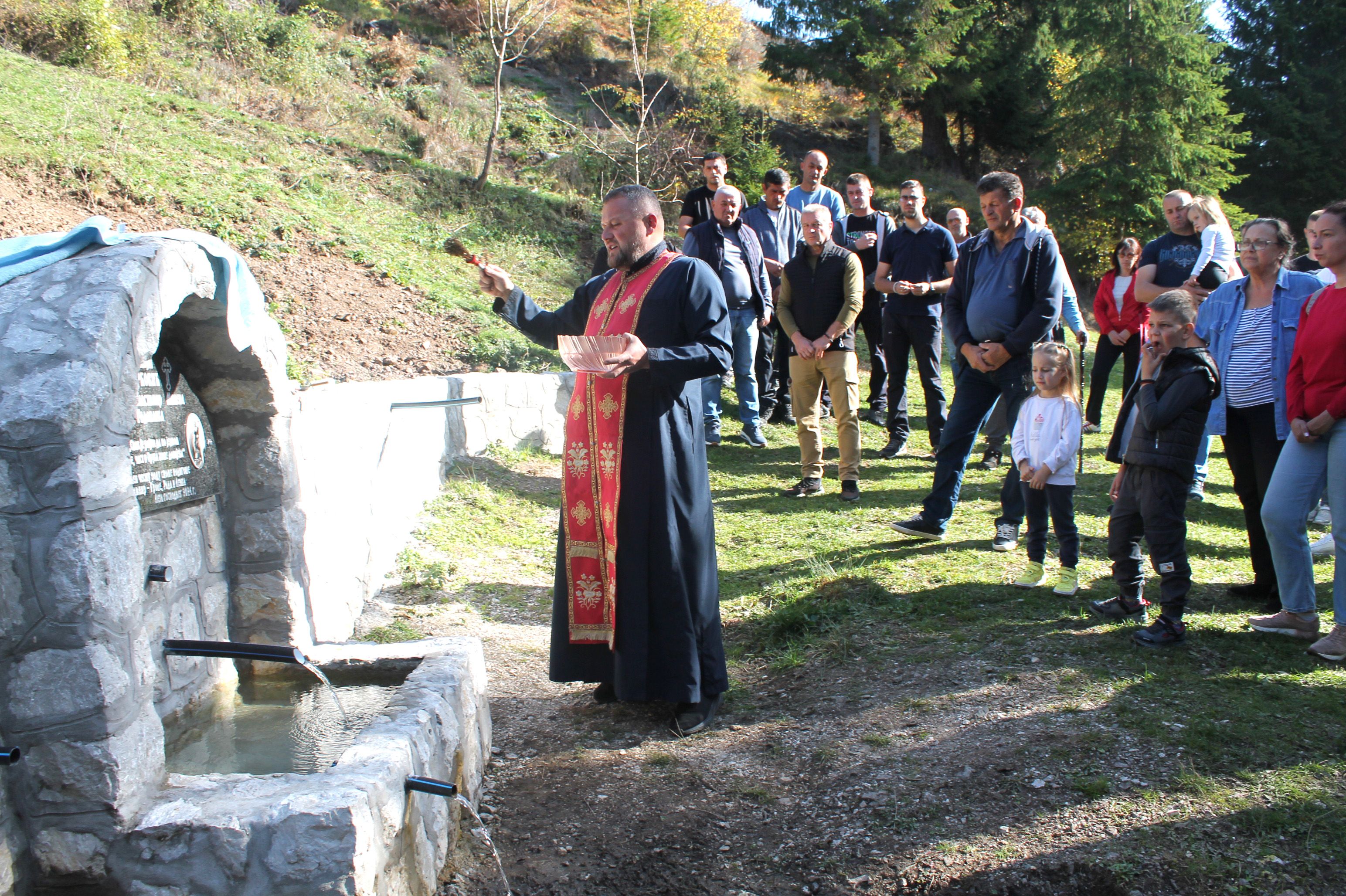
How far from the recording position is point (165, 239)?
2.89 m

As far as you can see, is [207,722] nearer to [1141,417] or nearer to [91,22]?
[1141,417]

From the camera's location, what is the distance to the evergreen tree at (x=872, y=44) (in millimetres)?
21078

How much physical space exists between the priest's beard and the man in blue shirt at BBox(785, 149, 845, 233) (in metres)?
4.91

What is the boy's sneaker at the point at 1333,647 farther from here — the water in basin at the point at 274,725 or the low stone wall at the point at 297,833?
the water in basin at the point at 274,725

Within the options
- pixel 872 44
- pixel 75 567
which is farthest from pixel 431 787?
pixel 872 44

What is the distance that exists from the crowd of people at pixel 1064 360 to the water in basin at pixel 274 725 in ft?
10.5

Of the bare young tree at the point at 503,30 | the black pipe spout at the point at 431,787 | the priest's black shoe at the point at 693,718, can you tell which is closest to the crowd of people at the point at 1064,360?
the priest's black shoe at the point at 693,718

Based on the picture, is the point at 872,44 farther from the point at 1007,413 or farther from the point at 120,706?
the point at 120,706

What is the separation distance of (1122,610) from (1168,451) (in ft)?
2.60

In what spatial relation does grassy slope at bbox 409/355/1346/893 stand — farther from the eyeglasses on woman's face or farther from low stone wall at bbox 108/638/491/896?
the eyeglasses on woman's face

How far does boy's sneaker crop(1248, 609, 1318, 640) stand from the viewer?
156 inches

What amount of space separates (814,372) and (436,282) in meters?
4.95

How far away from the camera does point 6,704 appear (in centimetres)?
237

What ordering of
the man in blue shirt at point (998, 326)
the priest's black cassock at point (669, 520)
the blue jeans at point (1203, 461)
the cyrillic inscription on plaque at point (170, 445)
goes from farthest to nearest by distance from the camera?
the blue jeans at point (1203, 461) < the man in blue shirt at point (998, 326) < the priest's black cassock at point (669, 520) < the cyrillic inscription on plaque at point (170, 445)
